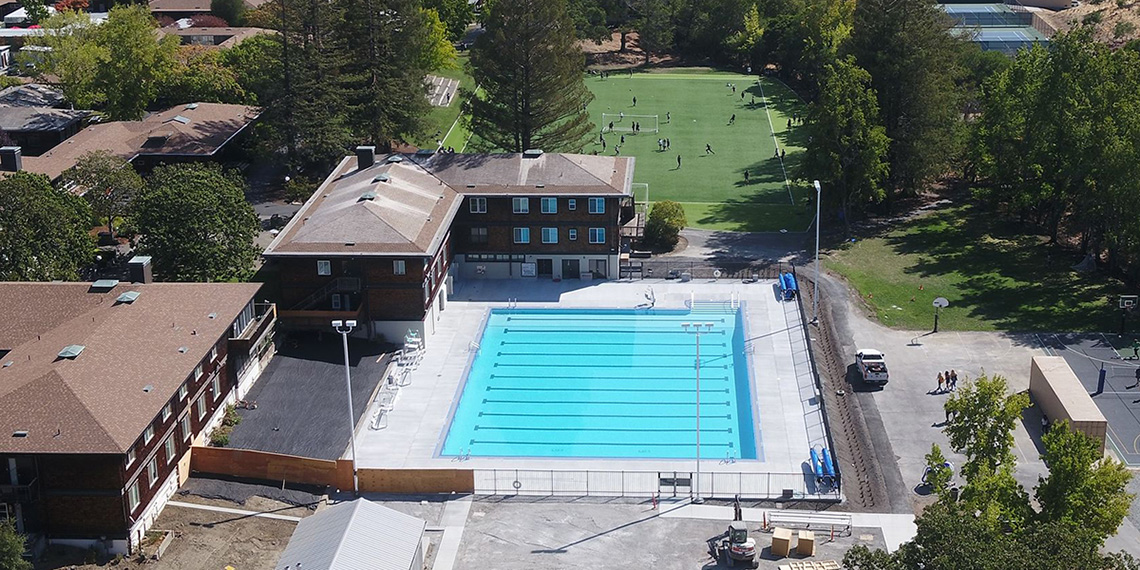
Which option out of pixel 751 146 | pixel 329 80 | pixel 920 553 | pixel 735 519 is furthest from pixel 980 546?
pixel 751 146

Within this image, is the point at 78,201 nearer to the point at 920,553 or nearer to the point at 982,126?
the point at 920,553

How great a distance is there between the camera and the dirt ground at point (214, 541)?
42.8 meters

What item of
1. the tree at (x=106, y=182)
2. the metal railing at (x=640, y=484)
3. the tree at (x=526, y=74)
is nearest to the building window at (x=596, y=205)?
the tree at (x=526, y=74)

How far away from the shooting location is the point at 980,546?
31.6 metres

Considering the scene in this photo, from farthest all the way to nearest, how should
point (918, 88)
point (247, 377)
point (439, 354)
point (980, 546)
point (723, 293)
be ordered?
1. point (918, 88)
2. point (723, 293)
3. point (439, 354)
4. point (247, 377)
5. point (980, 546)

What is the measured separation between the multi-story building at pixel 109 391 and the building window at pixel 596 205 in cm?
2158

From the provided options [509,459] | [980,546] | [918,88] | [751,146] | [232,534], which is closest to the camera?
[980,546]

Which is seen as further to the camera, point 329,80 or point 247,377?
point 329,80

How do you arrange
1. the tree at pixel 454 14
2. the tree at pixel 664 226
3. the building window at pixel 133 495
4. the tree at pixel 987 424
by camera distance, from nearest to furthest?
1. the tree at pixel 987 424
2. the building window at pixel 133 495
3. the tree at pixel 664 226
4. the tree at pixel 454 14

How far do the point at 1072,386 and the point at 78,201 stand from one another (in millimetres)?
52035

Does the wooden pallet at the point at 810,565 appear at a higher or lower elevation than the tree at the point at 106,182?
lower

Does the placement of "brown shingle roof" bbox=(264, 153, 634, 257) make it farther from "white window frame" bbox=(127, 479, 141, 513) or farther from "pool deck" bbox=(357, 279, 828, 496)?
"white window frame" bbox=(127, 479, 141, 513)

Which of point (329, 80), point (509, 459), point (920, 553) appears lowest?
point (509, 459)

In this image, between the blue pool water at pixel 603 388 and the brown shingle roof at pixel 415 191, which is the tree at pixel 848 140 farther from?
the blue pool water at pixel 603 388
